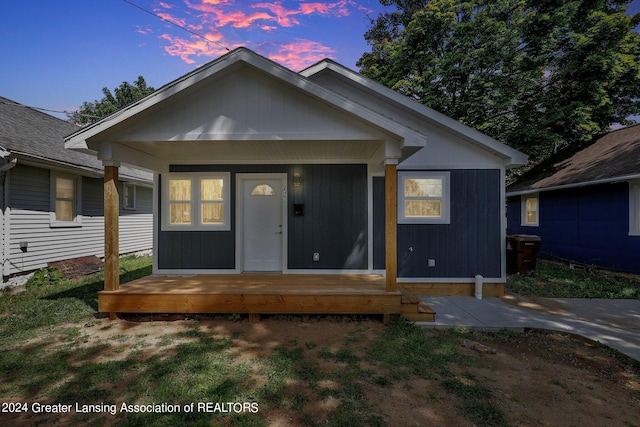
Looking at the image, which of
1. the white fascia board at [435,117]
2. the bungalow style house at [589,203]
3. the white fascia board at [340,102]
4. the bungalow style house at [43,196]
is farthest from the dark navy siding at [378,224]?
the bungalow style house at [43,196]

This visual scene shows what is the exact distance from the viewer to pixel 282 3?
33.0ft

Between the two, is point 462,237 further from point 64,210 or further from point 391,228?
point 64,210

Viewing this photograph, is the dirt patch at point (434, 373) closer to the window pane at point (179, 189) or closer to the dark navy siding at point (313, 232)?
the dark navy siding at point (313, 232)

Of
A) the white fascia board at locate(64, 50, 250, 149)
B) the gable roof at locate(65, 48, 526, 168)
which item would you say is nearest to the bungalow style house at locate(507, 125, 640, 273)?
the gable roof at locate(65, 48, 526, 168)

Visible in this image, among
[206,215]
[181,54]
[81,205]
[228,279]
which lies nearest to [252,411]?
[228,279]

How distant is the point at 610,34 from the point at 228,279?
15689 mm

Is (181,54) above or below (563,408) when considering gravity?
above

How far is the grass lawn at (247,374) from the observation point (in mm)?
2377

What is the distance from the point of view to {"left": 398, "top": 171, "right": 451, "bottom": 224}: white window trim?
582 cm

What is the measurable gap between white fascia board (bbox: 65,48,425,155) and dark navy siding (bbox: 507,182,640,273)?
737 centimetres

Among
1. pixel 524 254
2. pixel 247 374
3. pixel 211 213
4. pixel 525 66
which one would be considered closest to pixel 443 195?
pixel 524 254

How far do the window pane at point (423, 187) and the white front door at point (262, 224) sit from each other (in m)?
2.75

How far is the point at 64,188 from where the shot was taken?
7727 millimetres

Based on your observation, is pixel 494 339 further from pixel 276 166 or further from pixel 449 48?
pixel 449 48
